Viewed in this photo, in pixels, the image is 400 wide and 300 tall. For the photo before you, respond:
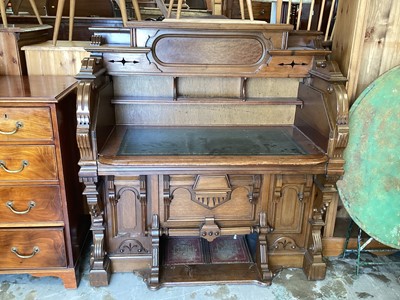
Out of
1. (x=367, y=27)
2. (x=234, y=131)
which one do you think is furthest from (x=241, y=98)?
(x=367, y=27)

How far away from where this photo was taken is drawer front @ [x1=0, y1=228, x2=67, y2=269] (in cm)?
179

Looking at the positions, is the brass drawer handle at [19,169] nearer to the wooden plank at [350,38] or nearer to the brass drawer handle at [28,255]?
the brass drawer handle at [28,255]

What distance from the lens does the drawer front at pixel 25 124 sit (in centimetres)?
159

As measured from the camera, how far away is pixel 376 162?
1.93 metres

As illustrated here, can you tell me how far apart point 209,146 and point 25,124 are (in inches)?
34.8

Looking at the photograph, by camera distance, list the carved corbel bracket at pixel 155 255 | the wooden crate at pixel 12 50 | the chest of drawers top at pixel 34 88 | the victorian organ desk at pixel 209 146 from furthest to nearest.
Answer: the wooden crate at pixel 12 50 → the carved corbel bracket at pixel 155 255 → the victorian organ desk at pixel 209 146 → the chest of drawers top at pixel 34 88

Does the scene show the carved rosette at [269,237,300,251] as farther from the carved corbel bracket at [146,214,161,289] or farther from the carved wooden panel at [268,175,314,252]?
the carved corbel bracket at [146,214,161,289]

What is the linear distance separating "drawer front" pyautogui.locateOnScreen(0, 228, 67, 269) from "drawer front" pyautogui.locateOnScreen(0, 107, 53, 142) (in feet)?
1.64

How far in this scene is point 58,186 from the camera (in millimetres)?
1739

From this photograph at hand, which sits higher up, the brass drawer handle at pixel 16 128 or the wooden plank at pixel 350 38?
the wooden plank at pixel 350 38

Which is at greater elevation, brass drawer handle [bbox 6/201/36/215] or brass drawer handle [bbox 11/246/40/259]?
brass drawer handle [bbox 6/201/36/215]

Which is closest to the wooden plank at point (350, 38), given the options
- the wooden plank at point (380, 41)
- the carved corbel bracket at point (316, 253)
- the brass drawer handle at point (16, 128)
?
the wooden plank at point (380, 41)

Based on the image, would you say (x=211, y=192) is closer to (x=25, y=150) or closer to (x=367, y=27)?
(x=25, y=150)

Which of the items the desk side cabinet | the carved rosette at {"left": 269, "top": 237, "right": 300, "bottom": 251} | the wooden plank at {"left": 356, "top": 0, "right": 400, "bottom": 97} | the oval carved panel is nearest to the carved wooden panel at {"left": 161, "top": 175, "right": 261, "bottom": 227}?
the carved rosette at {"left": 269, "top": 237, "right": 300, "bottom": 251}
